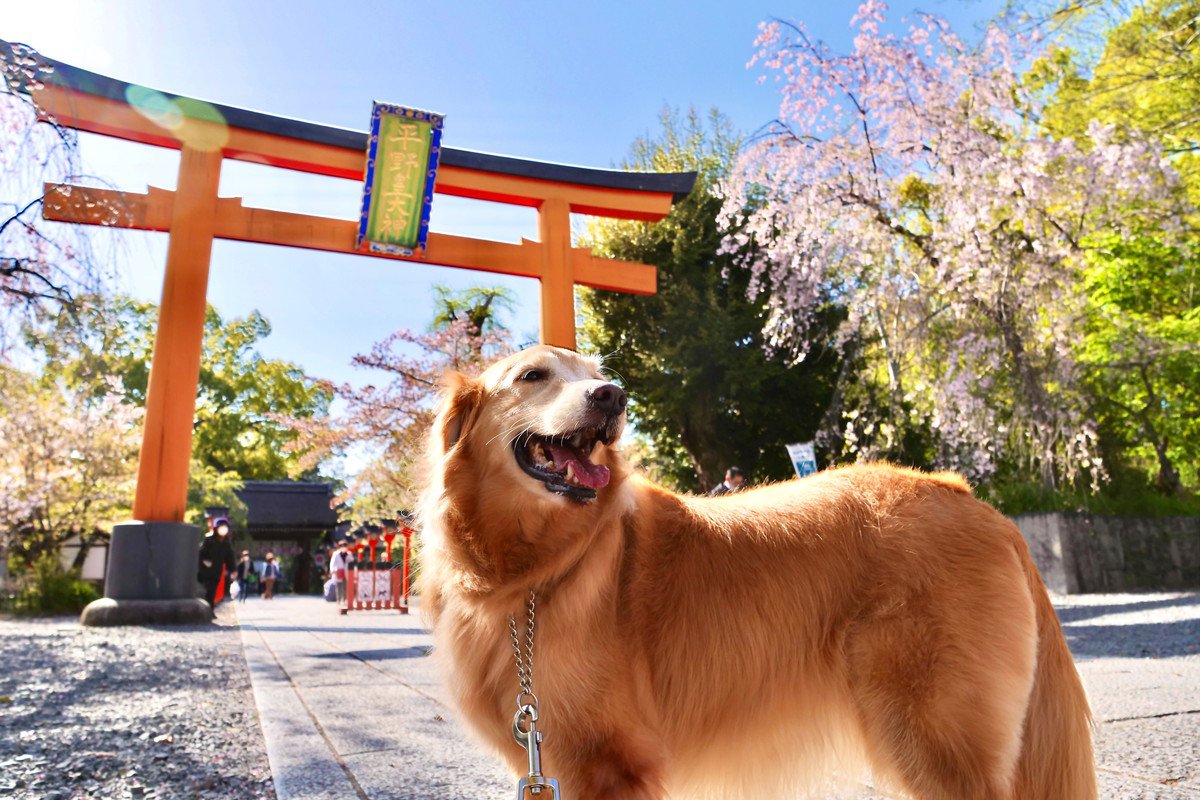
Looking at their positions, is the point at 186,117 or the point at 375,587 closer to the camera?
the point at 186,117

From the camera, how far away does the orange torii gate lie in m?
9.87

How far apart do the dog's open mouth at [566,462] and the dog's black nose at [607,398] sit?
7cm

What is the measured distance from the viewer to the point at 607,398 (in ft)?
6.48

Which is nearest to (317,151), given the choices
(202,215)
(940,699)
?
(202,215)

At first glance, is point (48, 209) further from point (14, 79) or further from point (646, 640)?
point (646, 640)

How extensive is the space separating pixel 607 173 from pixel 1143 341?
8465 millimetres

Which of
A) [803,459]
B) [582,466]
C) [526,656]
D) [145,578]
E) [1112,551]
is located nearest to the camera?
[526,656]

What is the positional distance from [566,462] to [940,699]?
3.54 feet

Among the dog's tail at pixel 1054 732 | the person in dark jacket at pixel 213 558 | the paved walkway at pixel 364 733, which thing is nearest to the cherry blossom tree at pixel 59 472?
the person in dark jacket at pixel 213 558

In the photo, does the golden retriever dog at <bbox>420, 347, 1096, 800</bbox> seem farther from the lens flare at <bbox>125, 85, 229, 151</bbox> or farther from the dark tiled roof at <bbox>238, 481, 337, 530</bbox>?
the dark tiled roof at <bbox>238, 481, 337, 530</bbox>

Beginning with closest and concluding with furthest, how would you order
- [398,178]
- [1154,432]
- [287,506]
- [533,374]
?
[533,374] < [398,178] < [1154,432] < [287,506]

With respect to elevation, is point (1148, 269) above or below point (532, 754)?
above

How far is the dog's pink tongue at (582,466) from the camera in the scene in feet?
6.44

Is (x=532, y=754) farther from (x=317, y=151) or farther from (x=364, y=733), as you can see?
(x=317, y=151)
